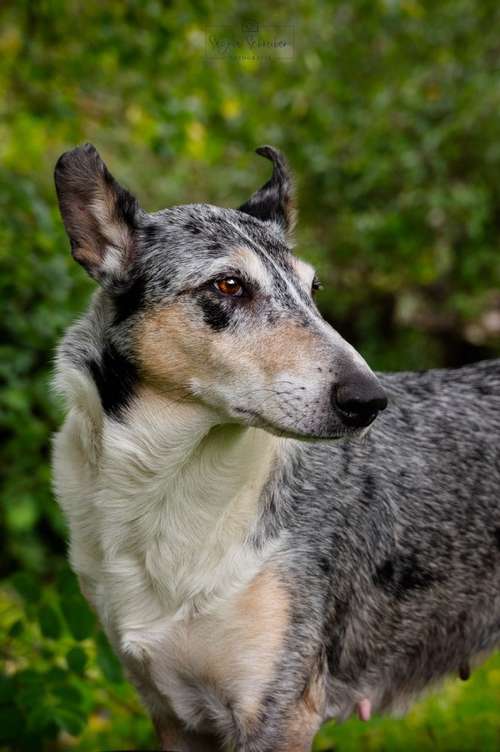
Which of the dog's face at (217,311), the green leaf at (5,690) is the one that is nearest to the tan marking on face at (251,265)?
the dog's face at (217,311)

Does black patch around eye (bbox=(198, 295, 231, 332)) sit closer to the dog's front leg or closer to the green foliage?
the green foliage

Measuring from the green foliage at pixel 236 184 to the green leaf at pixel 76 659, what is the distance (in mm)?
10

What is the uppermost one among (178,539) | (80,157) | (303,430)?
(80,157)

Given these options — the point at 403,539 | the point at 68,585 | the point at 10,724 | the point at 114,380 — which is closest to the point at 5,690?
the point at 10,724

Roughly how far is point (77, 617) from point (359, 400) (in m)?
1.90

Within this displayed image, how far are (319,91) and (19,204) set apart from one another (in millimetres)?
3966

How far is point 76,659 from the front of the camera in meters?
4.14

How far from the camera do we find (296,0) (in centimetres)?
782

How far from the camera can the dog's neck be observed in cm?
335

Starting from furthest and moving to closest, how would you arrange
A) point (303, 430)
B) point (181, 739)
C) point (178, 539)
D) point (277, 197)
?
point (277, 197)
point (181, 739)
point (178, 539)
point (303, 430)

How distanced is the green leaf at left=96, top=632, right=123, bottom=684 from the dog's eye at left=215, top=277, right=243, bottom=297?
199cm

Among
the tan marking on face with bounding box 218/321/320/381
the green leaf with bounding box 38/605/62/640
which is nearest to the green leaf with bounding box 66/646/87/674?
the green leaf with bounding box 38/605/62/640

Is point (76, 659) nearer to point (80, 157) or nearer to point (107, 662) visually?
point (107, 662)

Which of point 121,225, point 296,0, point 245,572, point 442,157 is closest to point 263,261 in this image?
point 121,225
